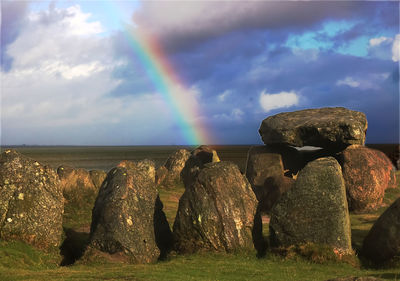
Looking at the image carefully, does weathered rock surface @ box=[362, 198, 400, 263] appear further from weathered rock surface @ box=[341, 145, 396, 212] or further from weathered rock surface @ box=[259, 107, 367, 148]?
weathered rock surface @ box=[259, 107, 367, 148]

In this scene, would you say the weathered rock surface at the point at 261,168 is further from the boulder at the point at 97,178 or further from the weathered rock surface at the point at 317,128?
the boulder at the point at 97,178

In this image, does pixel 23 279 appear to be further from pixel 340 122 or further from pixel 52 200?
pixel 340 122

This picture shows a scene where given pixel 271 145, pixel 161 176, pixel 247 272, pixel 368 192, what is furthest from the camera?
pixel 161 176

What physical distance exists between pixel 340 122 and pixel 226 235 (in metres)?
17.6

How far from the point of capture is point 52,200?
2270 cm

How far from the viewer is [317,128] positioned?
34375 mm

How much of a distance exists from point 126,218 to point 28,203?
5.19 meters

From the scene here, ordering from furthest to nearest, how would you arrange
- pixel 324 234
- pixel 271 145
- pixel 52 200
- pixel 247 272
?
pixel 271 145 < pixel 52 200 < pixel 324 234 < pixel 247 272

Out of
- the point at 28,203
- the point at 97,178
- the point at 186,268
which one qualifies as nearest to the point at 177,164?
the point at 97,178

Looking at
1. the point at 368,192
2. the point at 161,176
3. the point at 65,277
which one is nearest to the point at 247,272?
the point at 65,277

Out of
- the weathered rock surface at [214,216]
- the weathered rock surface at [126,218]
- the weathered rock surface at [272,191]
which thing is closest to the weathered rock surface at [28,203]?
the weathered rock surface at [126,218]

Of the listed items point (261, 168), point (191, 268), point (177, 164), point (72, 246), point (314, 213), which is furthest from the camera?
point (177, 164)

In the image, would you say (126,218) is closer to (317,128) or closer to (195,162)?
(317,128)

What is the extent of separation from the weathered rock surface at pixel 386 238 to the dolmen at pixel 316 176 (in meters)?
1.34
